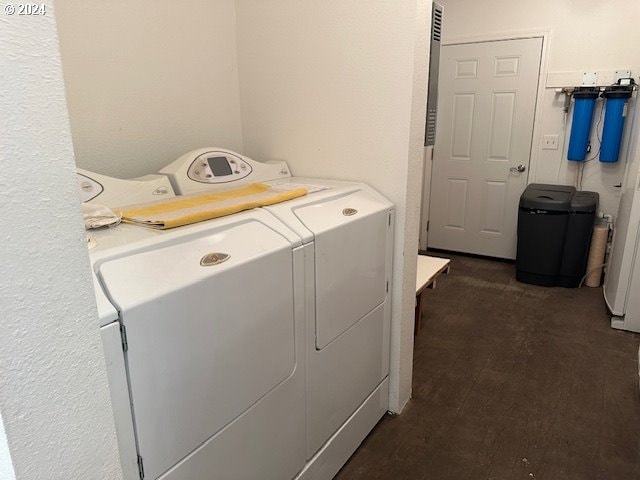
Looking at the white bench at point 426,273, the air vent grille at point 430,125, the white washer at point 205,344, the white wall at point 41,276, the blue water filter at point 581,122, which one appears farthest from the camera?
the blue water filter at point 581,122

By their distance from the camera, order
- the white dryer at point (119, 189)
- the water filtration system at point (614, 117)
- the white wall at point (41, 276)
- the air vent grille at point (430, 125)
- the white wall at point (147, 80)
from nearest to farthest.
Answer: the white wall at point (41, 276)
the white dryer at point (119, 189)
the white wall at point (147, 80)
the air vent grille at point (430, 125)
the water filtration system at point (614, 117)

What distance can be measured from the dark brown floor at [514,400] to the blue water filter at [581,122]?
1270 millimetres

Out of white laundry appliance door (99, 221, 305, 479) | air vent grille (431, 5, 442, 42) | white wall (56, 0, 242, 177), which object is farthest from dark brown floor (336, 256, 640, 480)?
air vent grille (431, 5, 442, 42)

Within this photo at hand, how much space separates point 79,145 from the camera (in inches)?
69.0

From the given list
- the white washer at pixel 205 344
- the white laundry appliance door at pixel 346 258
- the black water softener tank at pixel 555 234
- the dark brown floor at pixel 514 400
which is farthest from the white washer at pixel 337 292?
the black water softener tank at pixel 555 234

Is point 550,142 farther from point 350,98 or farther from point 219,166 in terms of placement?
point 219,166

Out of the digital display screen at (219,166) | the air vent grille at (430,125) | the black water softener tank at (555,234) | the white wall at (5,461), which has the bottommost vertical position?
the black water softener tank at (555,234)

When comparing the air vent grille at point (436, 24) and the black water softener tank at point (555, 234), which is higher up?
the air vent grille at point (436, 24)

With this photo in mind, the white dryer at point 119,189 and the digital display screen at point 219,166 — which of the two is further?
the digital display screen at point 219,166

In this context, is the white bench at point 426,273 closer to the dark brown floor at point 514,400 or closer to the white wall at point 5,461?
the dark brown floor at point 514,400

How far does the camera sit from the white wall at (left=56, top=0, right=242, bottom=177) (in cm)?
173

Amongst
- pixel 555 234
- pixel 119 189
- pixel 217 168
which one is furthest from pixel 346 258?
pixel 555 234

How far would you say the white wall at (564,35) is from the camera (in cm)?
371

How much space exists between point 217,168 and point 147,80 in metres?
0.48
